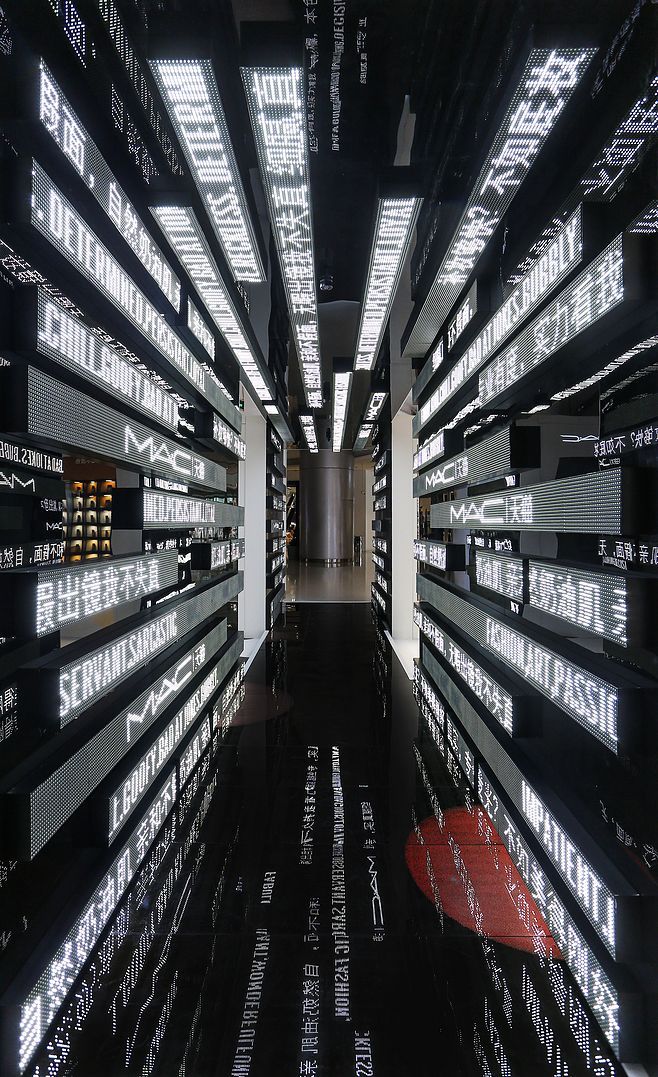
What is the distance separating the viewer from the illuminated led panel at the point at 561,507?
Answer: 1973 mm

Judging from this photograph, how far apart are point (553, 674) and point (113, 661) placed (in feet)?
5.55

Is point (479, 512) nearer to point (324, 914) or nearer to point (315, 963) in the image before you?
point (324, 914)

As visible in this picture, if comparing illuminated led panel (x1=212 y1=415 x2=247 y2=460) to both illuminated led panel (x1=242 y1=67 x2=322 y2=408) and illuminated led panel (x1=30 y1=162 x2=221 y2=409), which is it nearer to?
illuminated led panel (x1=30 y1=162 x2=221 y2=409)

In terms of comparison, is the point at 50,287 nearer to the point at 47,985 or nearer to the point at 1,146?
the point at 1,146

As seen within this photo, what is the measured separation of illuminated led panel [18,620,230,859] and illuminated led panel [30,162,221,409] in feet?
5.24

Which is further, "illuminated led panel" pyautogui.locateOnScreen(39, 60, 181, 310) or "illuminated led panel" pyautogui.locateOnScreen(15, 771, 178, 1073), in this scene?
"illuminated led panel" pyautogui.locateOnScreen(39, 60, 181, 310)

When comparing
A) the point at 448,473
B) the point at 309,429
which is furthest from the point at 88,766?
the point at 309,429

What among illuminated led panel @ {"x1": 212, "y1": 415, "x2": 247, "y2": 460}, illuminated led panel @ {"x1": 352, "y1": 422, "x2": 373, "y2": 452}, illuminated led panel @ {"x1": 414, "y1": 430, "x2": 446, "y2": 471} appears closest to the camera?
illuminated led panel @ {"x1": 212, "y1": 415, "x2": 247, "y2": 460}

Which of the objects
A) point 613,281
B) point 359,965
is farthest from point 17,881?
point 613,281

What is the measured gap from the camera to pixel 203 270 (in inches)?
146

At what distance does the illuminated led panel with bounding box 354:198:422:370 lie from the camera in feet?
10.6

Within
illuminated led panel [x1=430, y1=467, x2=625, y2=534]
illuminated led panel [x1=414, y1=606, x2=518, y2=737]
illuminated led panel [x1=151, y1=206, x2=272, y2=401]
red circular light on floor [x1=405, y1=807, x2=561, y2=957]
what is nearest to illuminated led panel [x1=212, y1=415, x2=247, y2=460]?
illuminated led panel [x1=151, y1=206, x2=272, y2=401]

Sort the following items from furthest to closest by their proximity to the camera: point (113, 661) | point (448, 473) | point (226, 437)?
point (226, 437), point (448, 473), point (113, 661)

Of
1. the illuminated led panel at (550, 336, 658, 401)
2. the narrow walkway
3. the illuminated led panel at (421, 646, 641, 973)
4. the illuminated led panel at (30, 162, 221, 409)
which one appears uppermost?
the illuminated led panel at (30, 162, 221, 409)
